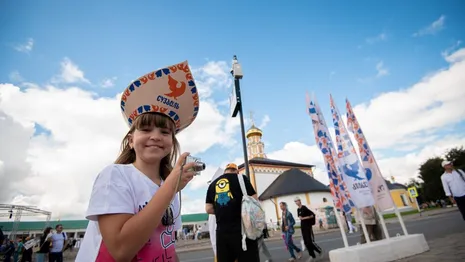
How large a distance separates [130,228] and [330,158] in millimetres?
5901

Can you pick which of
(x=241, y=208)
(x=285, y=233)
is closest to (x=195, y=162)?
(x=241, y=208)

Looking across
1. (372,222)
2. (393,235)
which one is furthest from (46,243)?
(393,235)

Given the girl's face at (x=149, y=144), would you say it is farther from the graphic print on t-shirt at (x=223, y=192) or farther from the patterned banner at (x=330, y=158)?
the patterned banner at (x=330, y=158)

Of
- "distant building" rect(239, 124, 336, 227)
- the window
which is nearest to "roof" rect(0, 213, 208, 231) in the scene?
"distant building" rect(239, 124, 336, 227)

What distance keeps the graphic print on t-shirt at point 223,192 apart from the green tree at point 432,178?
48706mm

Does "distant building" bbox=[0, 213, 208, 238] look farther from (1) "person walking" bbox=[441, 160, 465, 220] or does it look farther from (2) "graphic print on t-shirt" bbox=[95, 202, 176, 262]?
(2) "graphic print on t-shirt" bbox=[95, 202, 176, 262]

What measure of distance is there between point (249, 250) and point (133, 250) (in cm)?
281

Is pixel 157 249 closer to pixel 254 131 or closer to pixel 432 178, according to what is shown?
pixel 254 131

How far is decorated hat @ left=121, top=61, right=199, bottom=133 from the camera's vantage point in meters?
1.46

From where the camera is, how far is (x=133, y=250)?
97cm

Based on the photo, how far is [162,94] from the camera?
4.88 ft

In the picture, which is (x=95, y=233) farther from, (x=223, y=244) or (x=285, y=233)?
(x=285, y=233)

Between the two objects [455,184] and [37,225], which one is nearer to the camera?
[455,184]

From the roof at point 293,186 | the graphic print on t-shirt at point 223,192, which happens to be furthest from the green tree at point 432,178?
the graphic print on t-shirt at point 223,192
